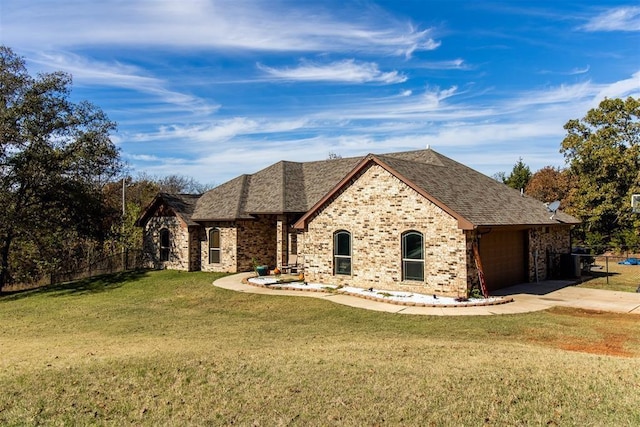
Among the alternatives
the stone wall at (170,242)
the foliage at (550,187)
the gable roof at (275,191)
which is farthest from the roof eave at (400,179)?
the foliage at (550,187)

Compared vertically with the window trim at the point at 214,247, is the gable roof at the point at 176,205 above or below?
above

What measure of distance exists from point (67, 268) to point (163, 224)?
24.9 ft

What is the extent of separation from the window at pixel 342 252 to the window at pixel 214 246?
343 inches

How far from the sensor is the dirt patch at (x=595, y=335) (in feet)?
32.3

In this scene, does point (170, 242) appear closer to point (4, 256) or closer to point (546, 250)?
point (4, 256)

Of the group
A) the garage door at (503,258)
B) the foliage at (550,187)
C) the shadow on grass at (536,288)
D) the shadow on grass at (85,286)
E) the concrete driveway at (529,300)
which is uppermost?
the foliage at (550,187)

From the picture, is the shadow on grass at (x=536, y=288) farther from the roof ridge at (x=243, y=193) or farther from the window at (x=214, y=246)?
the window at (x=214, y=246)

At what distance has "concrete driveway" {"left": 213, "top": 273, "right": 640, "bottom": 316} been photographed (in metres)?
14.1

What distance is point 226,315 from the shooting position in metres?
14.6

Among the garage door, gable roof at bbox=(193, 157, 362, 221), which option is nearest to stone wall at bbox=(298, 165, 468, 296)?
the garage door

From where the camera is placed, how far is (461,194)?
18.5 meters

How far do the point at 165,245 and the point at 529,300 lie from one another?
2029 cm

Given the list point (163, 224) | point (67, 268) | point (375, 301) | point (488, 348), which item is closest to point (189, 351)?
point (488, 348)

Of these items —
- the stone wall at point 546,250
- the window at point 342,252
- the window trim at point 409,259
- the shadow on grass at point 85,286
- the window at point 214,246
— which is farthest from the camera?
the window at point 214,246
